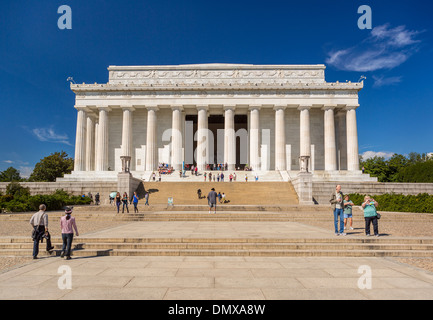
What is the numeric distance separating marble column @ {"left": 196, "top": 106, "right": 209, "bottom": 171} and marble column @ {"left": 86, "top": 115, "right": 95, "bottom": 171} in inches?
751

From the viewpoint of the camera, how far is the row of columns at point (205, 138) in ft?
172

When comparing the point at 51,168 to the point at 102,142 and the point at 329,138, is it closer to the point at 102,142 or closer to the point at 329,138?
the point at 102,142

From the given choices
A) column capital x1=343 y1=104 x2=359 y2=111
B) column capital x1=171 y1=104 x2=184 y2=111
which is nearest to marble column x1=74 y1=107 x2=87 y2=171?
column capital x1=171 y1=104 x2=184 y2=111

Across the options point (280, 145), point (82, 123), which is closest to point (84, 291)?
point (280, 145)

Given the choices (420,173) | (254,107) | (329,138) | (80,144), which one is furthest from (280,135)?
(80,144)

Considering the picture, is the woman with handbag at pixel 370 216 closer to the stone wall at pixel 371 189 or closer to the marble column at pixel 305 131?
the stone wall at pixel 371 189

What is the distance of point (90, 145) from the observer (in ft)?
179

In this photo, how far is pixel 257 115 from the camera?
53.1 meters

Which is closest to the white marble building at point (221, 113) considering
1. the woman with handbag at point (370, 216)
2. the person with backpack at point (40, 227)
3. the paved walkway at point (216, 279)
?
the woman with handbag at point (370, 216)

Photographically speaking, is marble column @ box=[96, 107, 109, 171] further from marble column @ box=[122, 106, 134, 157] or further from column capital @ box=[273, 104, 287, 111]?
column capital @ box=[273, 104, 287, 111]

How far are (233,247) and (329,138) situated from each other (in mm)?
46255

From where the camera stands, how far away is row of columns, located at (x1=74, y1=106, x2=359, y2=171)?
5228 centimetres

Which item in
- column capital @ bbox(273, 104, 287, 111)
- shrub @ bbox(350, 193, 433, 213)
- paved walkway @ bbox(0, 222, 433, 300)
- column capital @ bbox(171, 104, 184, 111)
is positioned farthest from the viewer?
column capital @ bbox(171, 104, 184, 111)
